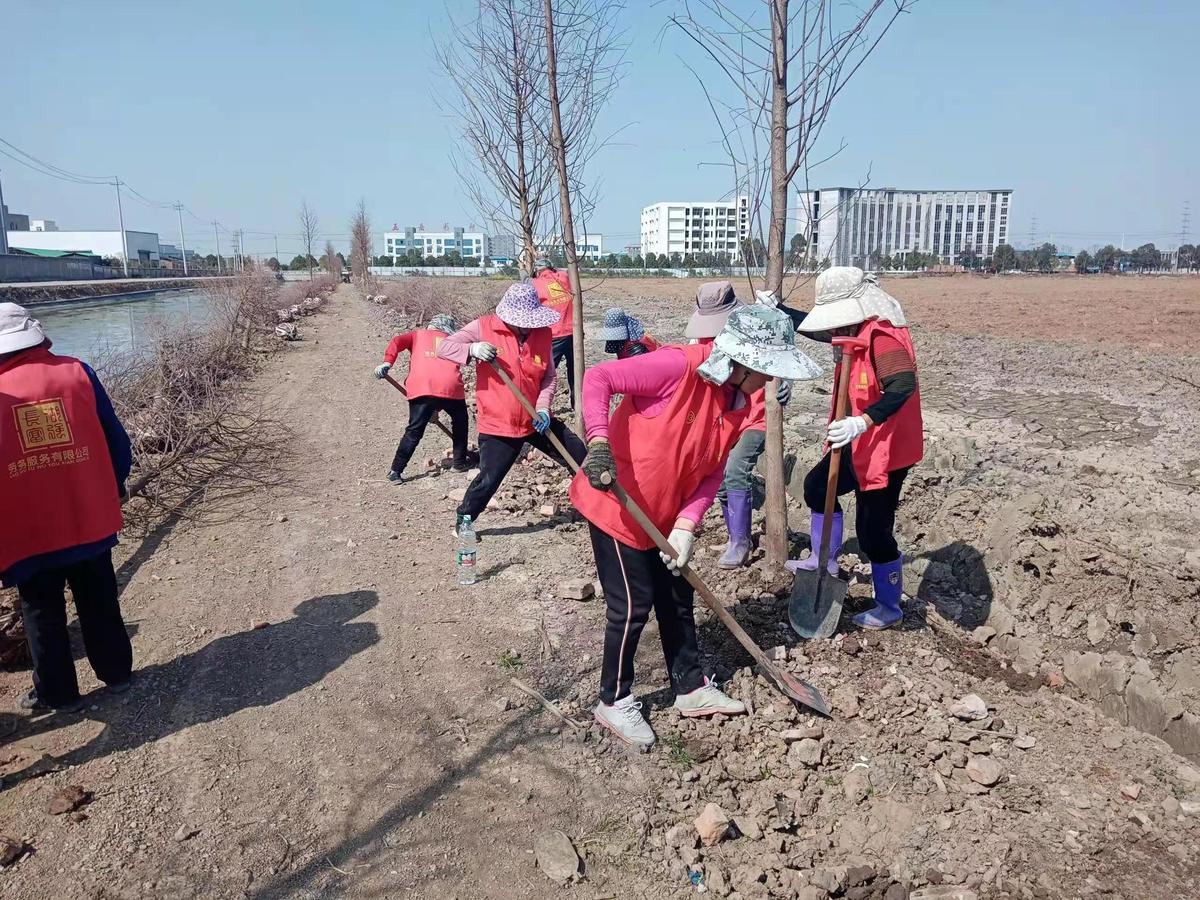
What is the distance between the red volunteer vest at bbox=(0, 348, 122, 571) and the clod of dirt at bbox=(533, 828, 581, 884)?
6.88ft

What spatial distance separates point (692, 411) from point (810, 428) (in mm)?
4803

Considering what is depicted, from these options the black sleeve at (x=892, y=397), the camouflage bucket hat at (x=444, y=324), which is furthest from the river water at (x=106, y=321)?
the black sleeve at (x=892, y=397)

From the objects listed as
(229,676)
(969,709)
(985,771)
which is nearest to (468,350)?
(229,676)

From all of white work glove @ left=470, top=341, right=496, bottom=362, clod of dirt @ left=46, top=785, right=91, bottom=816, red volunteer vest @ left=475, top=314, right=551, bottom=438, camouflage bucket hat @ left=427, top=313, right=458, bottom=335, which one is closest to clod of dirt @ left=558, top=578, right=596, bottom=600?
red volunteer vest @ left=475, top=314, right=551, bottom=438

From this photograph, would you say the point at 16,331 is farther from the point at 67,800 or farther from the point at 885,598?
the point at 885,598

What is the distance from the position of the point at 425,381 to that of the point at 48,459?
3.93m

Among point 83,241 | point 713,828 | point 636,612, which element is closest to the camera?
point 713,828

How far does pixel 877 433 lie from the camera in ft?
12.5

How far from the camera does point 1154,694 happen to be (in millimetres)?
3256

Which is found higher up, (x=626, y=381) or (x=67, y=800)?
(x=626, y=381)

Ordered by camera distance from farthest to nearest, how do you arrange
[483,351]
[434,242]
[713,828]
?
[434,242], [483,351], [713,828]

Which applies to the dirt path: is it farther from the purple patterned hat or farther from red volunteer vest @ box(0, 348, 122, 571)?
the purple patterned hat

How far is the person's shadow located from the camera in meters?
3.37

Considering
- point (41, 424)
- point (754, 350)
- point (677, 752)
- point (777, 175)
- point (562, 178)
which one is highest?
point (562, 178)
